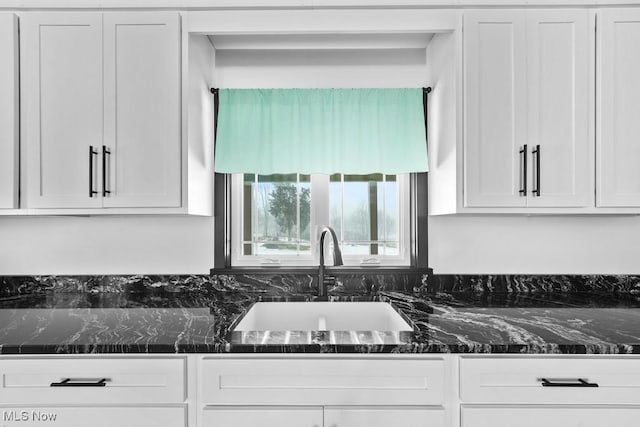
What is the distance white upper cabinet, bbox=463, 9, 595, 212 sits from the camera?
5.67ft

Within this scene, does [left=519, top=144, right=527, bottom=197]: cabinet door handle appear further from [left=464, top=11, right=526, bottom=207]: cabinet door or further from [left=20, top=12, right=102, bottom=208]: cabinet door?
[left=20, top=12, right=102, bottom=208]: cabinet door

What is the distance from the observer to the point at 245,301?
1854 millimetres

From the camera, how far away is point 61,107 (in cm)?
173

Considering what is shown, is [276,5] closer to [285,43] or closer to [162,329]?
[285,43]

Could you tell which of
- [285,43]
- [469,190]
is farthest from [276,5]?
[469,190]

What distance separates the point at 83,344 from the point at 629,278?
2445mm

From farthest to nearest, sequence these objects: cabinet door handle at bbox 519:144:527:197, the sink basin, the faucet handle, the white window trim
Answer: the white window trim < the faucet handle < the sink basin < cabinet door handle at bbox 519:144:527:197
